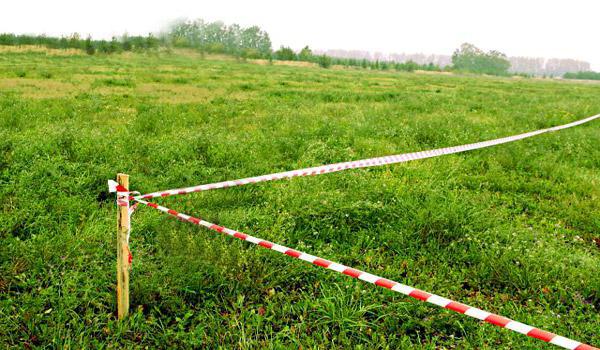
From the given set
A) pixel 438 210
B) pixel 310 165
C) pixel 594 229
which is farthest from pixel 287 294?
pixel 594 229

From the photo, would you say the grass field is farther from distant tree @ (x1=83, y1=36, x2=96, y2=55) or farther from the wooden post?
distant tree @ (x1=83, y1=36, x2=96, y2=55)

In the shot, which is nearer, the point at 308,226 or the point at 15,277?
the point at 15,277

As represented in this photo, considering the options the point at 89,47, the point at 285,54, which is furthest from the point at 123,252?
the point at 285,54

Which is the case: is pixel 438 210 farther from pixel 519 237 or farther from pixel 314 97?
pixel 314 97

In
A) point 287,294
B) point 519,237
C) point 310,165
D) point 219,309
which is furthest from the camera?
point 310,165

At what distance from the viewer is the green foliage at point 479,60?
6511 inches

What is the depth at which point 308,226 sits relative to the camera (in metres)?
4.91

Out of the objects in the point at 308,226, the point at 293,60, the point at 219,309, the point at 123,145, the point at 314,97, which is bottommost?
the point at 219,309

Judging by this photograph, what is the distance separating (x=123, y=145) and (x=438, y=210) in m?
5.75

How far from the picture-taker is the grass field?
3.29 meters

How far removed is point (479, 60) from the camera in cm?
16788

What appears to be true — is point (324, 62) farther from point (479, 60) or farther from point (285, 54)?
point (479, 60)

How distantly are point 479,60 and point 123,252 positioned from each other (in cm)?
18900

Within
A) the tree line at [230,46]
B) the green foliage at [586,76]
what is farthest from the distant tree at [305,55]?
the green foliage at [586,76]
